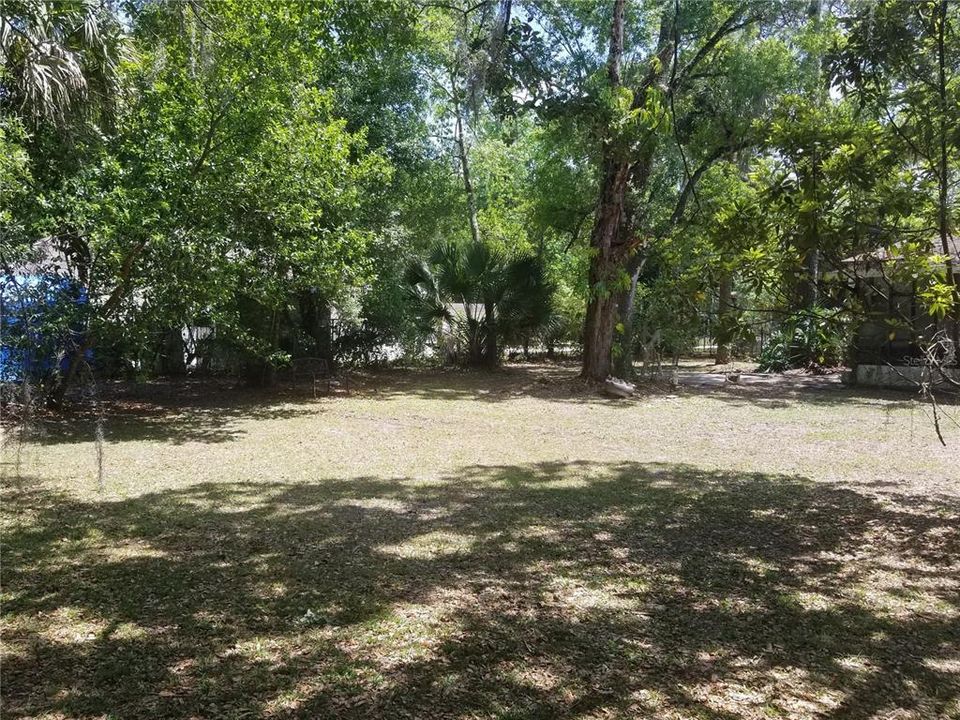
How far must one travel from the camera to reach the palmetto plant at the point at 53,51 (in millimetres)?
5930

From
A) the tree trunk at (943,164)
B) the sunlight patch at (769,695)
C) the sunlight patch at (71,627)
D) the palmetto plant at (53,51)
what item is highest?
the palmetto plant at (53,51)

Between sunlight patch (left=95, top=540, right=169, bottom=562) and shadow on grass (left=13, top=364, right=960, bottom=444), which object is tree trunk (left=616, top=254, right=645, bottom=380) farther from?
sunlight patch (left=95, top=540, right=169, bottom=562)

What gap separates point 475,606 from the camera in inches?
151

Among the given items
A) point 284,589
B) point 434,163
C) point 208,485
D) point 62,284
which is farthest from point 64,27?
point 434,163

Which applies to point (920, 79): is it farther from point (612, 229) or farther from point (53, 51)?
point (612, 229)

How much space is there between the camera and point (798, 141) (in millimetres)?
5301

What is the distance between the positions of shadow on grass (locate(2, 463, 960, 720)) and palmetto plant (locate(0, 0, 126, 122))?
11.0ft

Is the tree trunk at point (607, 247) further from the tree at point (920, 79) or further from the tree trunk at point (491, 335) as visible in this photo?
the tree at point (920, 79)

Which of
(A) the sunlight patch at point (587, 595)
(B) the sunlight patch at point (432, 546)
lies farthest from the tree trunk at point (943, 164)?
(B) the sunlight patch at point (432, 546)

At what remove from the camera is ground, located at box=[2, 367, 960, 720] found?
9.75 feet

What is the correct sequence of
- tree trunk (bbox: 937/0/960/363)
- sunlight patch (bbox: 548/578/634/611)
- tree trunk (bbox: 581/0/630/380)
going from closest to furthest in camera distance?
sunlight patch (bbox: 548/578/634/611)
tree trunk (bbox: 937/0/960/363)
tree trunk (bbox: 581/0/630/380)

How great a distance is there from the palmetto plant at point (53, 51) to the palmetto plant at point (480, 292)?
10.8 metres

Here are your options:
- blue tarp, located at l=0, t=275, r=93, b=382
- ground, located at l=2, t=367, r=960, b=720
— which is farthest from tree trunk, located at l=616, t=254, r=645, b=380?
blue tarp, located at l=0, t=275, r=93, b=382

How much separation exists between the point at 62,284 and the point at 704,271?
22.5ft
